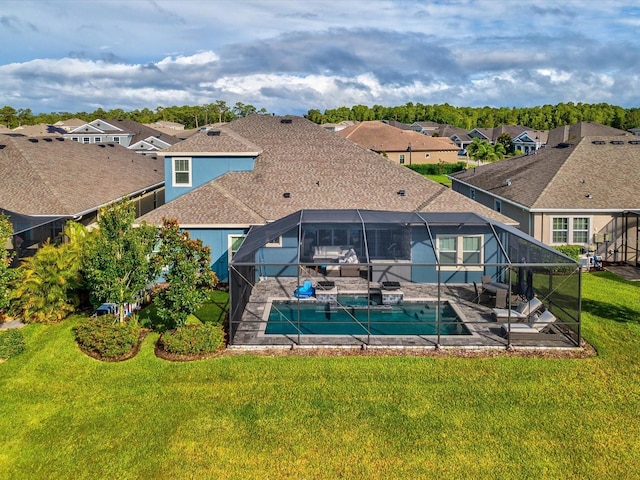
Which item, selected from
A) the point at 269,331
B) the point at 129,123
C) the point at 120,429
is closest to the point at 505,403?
the point at 269,331

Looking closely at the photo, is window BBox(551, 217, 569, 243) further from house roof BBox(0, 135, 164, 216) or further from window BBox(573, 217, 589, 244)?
house roof BBox(0, 135, 164, 216)

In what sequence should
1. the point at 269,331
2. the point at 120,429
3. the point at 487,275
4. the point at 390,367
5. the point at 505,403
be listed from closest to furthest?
the point at 120,429
the point at 505,403
the point at 390,367
the point at 269,331
the point at 487,275

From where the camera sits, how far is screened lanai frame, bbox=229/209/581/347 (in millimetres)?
15766

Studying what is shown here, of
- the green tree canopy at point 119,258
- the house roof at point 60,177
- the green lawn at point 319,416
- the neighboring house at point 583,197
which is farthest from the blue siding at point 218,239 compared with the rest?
the neighboring house at point 583,197

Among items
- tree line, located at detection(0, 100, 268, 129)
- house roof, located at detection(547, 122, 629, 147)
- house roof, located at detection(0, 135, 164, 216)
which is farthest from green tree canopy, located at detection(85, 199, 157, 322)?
tree line, located at detection(0, 100, 268, 129)

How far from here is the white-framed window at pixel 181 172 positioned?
24031 mm

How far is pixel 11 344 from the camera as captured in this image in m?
13.9

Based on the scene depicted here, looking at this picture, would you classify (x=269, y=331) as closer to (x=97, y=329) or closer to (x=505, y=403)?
(x=97, y=329)

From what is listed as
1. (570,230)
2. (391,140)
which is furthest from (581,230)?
(391,140)

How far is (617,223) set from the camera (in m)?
23.7

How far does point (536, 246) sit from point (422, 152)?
53379mm

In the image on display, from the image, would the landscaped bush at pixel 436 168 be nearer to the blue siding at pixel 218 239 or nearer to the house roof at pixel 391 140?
the house roof at pixel 391 140

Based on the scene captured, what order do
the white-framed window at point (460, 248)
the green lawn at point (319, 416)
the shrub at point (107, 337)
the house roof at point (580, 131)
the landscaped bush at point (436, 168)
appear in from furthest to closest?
the landscaped bush at point (436, 168) < the house roof at point (580, 131) < the white-framed window at point (460, 248) < the shrub at point (107, 337) < the green lawn at point (319, 416)

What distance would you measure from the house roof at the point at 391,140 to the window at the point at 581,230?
140ft
